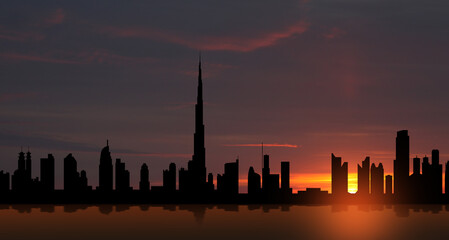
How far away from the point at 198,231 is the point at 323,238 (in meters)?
33.1

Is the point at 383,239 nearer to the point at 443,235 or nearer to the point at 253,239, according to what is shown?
the point at 443,235

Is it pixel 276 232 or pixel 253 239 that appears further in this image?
pixel 276 232

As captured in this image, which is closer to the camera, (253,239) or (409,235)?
(253,239)

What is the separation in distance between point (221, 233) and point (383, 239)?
135 feet

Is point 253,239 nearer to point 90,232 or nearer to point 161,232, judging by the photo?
point 161,232

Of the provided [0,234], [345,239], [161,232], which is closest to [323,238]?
[345,239]

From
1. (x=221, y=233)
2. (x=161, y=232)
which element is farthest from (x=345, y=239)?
(x=161, y=232)

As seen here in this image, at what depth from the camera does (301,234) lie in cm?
19700

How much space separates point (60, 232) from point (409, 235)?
298 feet

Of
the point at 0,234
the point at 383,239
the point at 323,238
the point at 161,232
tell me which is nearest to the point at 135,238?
the point at 161,232

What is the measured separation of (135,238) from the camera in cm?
17062

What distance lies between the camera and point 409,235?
193750mm

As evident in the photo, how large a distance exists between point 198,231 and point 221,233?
24.2 feet

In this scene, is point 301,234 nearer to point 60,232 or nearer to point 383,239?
point 383,239
